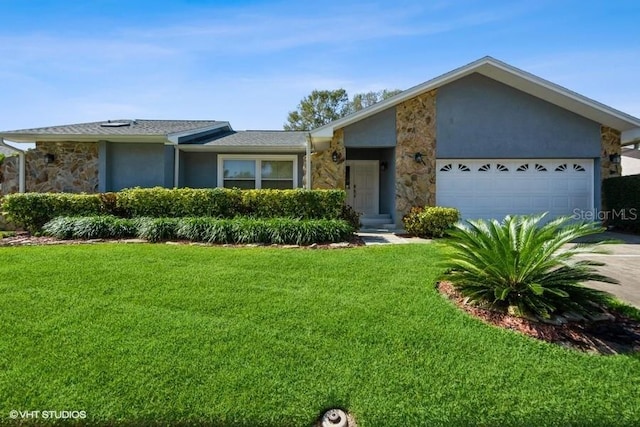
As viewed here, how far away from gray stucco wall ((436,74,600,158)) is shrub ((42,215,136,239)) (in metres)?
10.2

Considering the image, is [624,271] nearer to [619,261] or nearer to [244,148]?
[619,261]

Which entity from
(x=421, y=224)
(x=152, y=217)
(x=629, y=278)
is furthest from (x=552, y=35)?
(x=152, y=217)

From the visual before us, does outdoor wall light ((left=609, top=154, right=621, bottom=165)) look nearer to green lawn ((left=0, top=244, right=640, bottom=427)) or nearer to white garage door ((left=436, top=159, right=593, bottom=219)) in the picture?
white garage door ((left=436, top=159, right=593, bottom=219))

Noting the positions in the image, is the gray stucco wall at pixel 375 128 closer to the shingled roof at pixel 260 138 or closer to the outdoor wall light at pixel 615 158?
the shingled roof at pixel 260 138

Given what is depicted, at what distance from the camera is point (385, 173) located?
44.7 ft

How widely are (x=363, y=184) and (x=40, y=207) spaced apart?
1059 cm

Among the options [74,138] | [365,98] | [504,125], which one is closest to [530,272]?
[504,125]

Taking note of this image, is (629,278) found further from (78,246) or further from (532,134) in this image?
(78,246)

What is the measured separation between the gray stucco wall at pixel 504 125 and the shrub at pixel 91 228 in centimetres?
1016

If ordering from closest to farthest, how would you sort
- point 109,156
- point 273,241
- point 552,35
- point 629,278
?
point 629,278 → point 273,241 → point 552,35 → point 109,156

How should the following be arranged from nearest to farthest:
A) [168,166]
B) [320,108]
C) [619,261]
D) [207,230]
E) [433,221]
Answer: [619,261] < [207,230] < [433,221] < [168,166] < [320,108]

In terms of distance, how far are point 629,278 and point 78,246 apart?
1082 centimetres

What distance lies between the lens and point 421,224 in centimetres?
1059

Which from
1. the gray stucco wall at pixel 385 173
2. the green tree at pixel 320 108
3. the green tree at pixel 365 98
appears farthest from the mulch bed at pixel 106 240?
the green tree at pixel 365 98
